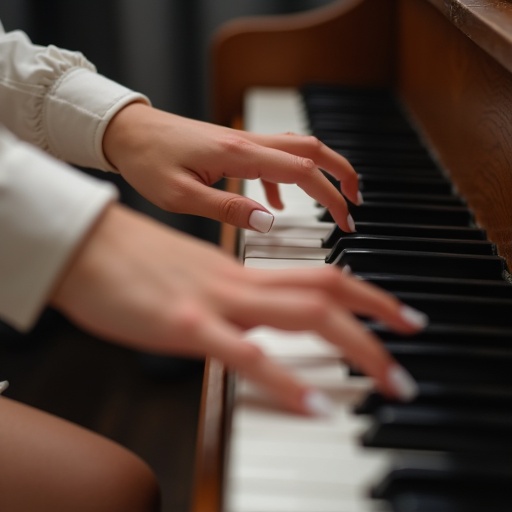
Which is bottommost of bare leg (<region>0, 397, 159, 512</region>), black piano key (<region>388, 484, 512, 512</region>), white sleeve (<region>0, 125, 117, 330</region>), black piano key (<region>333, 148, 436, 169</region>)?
bare leg (<region>0, 397, 159, 512</region>)

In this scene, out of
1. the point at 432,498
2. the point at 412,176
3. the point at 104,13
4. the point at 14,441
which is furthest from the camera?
the point at 104,13

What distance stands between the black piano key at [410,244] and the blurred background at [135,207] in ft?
3.27

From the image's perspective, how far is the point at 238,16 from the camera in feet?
6.27

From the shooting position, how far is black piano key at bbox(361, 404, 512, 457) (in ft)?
1.78

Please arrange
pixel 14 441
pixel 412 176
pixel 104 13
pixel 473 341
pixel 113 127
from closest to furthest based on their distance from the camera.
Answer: pixel 473 341, pixel 14 441, pixel 113 127, pixel 412 176, pixel 104 13

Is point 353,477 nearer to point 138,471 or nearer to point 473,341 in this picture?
point 473,341

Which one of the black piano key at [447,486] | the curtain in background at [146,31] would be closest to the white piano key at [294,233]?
the black piano key at [447,486]

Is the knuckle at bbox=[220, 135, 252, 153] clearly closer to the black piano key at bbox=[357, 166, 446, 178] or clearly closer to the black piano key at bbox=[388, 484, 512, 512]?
the black piano key at bbox=[357, 166, 446, 178]

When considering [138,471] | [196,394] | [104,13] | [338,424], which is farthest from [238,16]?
[338,424]

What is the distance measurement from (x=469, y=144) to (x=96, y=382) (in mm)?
1247

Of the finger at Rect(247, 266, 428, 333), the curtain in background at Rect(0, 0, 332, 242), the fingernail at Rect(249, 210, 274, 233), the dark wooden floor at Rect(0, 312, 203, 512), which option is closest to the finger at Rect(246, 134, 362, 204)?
the fingernail at Rect(249, 210, 274, 233)

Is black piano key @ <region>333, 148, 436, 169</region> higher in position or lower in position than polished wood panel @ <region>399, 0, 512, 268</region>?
lower

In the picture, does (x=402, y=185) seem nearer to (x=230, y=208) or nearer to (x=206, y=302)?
(x=230, y=208)

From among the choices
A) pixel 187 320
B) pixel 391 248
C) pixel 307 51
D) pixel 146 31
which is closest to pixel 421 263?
pixel 391 248
